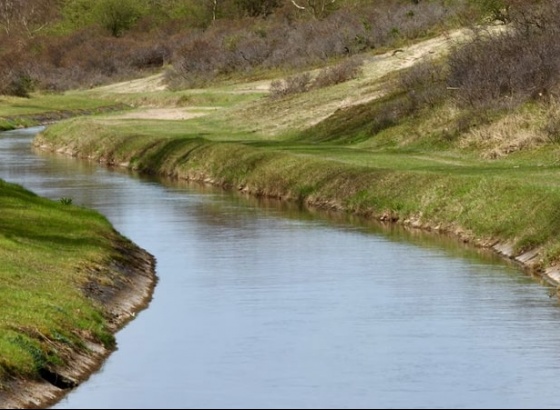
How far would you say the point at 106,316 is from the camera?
30.0 meters

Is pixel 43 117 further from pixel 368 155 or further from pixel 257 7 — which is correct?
pixel 257 7

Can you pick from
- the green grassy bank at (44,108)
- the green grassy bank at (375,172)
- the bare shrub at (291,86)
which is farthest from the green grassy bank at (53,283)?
the green grassy bank at (44,108)

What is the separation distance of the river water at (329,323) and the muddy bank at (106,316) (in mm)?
303

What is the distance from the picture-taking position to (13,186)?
49.1m

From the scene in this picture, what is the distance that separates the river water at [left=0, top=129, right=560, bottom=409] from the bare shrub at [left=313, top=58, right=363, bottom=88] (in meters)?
45.3

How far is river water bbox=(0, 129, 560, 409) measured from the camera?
2392 cm

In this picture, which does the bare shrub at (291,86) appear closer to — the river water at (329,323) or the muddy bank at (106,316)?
the river water at (329,323)

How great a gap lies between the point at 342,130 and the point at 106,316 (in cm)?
4374

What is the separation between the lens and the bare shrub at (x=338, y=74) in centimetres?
9288

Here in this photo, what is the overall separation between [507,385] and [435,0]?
9592cm

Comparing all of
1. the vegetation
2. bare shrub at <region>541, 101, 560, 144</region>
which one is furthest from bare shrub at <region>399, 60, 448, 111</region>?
bare shrub at <region>541, 101, 560, 144</region>

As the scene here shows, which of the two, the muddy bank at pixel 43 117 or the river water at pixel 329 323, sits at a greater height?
the muddy bank at pixel 43 117

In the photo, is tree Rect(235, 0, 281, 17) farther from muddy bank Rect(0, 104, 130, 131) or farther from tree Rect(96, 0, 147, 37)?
muddy bank Rect(0, 104, 130, 131)

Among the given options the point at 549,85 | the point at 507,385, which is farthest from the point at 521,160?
the point at 507,385
